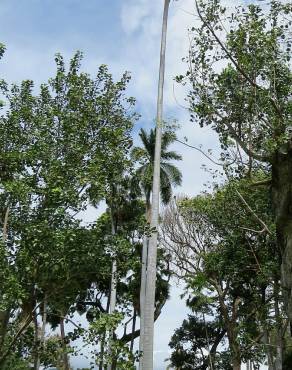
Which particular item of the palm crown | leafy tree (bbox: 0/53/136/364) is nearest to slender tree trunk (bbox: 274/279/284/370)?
the palm crown

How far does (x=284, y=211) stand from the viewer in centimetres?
1262

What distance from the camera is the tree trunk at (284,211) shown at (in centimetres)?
1230

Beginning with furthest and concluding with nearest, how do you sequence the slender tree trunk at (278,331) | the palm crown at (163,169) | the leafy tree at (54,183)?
1. the palm crown at (163,169)
2. the slender tree trunk at (278,331)
3. the leafy tree at (54,183)

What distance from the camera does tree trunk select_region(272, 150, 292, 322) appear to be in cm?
1230

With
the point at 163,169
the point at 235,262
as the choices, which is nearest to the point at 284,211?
the point at 235,262

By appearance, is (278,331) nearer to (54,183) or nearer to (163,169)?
(163,169)

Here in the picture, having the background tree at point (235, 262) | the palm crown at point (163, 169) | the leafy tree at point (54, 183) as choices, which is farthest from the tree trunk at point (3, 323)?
the palm crown at point (163, 169)

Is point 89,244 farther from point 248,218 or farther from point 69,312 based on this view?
point 248,218

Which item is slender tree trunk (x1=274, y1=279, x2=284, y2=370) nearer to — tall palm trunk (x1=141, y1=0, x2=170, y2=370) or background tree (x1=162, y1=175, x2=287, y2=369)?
background tree (x1=162, y1=175, x2=287, y2=369)

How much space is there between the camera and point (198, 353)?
124 ft

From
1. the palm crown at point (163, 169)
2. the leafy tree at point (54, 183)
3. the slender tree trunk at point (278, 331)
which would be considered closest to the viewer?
the leafy tree at point (54, 183)

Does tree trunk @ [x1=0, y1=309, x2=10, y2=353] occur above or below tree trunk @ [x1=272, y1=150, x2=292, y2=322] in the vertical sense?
below

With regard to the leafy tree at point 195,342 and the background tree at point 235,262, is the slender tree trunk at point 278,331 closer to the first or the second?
the background tree at point 235,262

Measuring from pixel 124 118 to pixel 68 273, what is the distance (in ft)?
13.9
